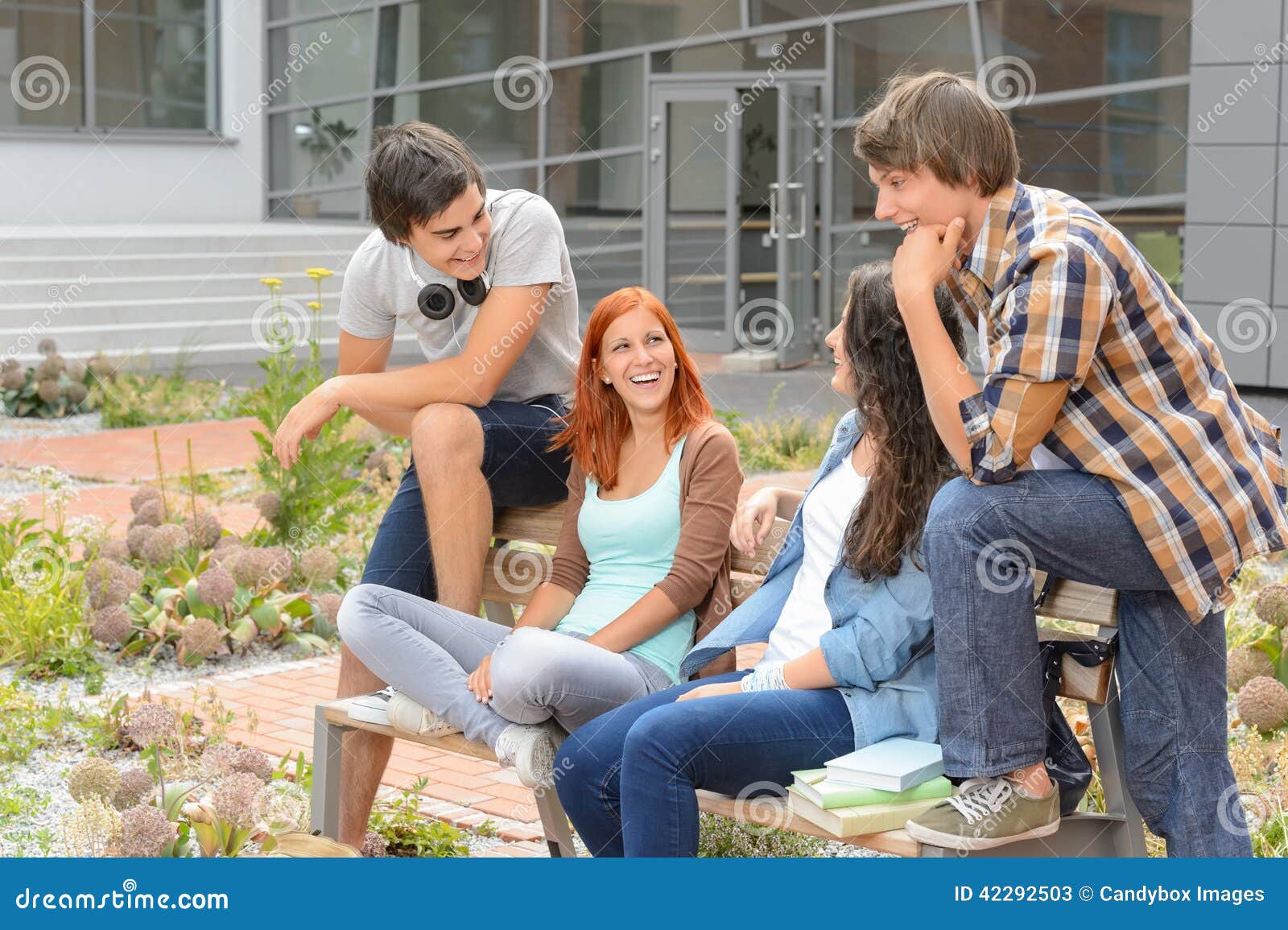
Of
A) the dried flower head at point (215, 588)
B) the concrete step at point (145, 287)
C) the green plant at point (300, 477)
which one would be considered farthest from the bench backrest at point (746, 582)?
the concrete step at point (145, 287)

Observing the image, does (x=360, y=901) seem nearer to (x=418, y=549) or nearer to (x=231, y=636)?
(x=418, y=549)

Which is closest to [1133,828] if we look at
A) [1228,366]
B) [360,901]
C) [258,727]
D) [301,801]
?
[360,901]

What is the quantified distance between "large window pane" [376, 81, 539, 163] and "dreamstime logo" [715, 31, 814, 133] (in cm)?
317

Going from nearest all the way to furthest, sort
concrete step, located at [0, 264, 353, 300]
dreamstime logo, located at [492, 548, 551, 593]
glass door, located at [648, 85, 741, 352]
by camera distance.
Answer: dreamstime logo, located at [492, 548, 551, 593], glass door, located at [648, 85, 741, 352], concrete step, located at [0, 264, 353, 300]

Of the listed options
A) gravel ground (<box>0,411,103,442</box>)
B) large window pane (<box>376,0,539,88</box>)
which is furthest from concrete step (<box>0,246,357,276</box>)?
gravel ground (<box>0,411,103,442</box>)

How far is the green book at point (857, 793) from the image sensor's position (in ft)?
7.82

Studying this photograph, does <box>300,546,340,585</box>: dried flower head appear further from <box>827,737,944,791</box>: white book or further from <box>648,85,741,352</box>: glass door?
<box>648,85,741,352</box>: glass door

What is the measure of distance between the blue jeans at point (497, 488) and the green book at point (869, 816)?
47.2 inches

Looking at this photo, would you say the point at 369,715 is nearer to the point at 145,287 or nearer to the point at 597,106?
the point at 597,106

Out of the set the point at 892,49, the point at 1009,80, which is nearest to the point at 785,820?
the point at 1009,80

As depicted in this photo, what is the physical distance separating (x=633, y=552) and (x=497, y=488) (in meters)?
0.37

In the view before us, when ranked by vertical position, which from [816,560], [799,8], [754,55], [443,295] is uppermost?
[799,8]

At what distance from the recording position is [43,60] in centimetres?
1770

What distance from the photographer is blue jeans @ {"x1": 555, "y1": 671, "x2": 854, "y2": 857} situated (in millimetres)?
2494
